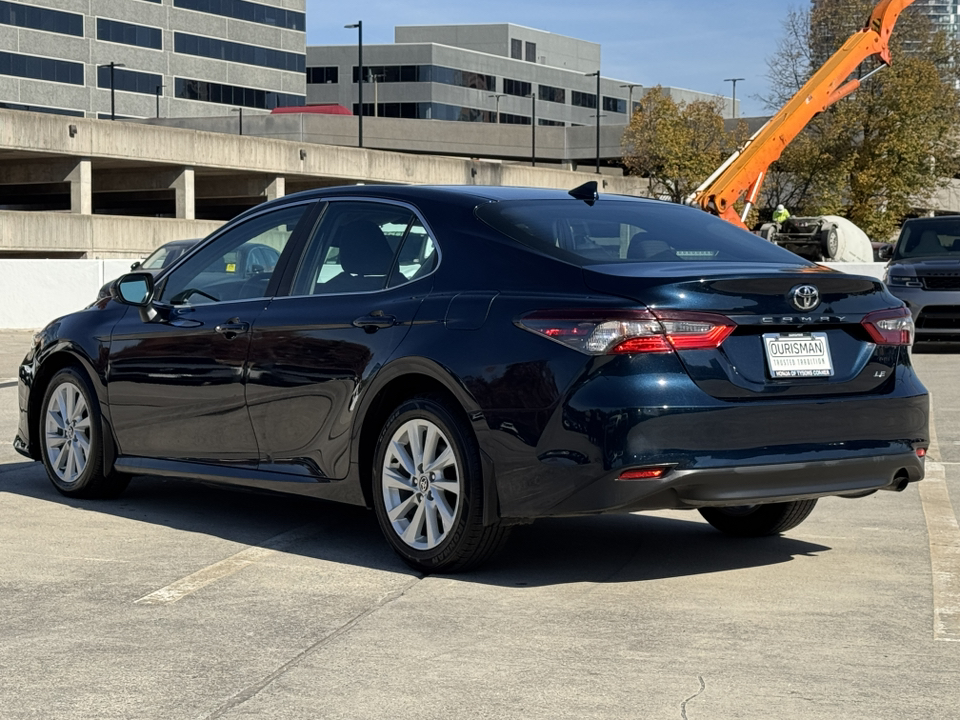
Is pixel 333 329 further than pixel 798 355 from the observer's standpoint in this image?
Yes

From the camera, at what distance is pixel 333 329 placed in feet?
21.7

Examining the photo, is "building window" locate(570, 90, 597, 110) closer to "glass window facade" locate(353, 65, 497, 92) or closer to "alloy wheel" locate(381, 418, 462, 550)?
"glass window facade" locate(353, 65, 497, 92)

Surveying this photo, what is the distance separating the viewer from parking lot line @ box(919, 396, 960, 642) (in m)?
5.42

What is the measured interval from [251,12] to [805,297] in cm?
10854

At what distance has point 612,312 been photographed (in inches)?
222

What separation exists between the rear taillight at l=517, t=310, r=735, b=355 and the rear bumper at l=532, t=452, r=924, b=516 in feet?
1.51

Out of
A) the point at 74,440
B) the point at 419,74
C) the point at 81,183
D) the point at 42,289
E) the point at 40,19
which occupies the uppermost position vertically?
the point at 40,19

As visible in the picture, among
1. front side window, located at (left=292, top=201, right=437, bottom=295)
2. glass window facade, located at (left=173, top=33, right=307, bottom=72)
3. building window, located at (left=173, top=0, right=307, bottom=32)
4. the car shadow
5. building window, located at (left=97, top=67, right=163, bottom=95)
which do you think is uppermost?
building window, located at (left=173, top=0, right=307, bottom=32)

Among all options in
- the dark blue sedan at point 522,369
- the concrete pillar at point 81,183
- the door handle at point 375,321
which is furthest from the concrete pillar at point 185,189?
the door handle at point 375,321

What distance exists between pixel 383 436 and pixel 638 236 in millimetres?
1340

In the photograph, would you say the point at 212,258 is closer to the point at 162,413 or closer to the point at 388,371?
the point at 162,413

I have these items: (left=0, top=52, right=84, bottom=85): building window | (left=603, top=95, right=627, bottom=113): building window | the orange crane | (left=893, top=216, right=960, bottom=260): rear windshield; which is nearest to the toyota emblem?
(left=893, top=216, right=960, bottom=260): rear windshield

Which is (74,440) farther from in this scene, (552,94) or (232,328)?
(552,94)

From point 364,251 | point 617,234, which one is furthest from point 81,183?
point 617,234
